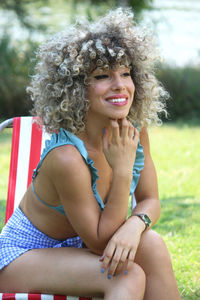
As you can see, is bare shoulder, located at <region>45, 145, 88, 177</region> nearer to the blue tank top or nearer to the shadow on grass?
the blue tank top

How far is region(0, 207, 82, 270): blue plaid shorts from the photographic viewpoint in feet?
7.70

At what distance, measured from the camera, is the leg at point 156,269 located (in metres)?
2.19

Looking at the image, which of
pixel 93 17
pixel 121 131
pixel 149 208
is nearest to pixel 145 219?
pixel 149 208

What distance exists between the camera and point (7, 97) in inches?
409

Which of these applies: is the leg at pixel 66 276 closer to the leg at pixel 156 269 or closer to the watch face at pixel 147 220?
the leg at pixel 156 269

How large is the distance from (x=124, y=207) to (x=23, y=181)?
4.16ft

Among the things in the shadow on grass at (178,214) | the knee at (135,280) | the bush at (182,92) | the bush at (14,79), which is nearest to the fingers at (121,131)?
the knee at (135,280)

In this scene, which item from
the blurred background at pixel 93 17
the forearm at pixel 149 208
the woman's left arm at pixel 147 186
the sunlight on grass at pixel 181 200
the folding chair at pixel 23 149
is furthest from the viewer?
the blurred background at pixel 93 17

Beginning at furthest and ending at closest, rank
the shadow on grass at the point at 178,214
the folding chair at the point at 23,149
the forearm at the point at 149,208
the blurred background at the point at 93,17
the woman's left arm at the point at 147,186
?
1. the blurred background at the point at 93,17
2. the shadow on grass at the point at 178,214
3. the folding chair at the point at 23,149
4. the woman's left arm at the point at 147,186
5. the forearm at the point at 149,208

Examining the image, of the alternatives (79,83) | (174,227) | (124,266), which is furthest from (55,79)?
(174,227)

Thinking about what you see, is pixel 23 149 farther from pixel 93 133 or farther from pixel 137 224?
pixel 137 224

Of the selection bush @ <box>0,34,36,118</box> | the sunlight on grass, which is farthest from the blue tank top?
bush @ <box>0,34,36,118</box>

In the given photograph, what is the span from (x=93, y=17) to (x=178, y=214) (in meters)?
8.43

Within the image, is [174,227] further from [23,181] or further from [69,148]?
[69,148]
